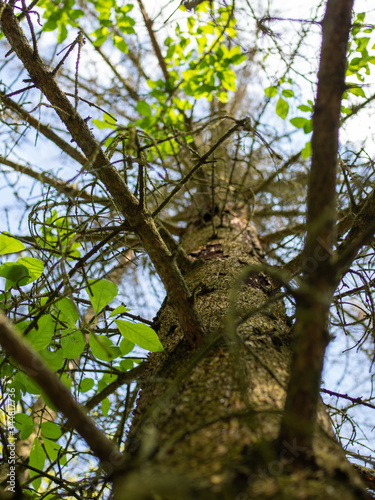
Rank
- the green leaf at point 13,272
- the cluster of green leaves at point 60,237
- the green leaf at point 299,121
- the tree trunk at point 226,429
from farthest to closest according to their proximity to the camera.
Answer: the green leaf at point 299,121 < the green leaf at point 13,272 < the cluster of green leaves at point 60,237 < the tree trunk at point 226,429

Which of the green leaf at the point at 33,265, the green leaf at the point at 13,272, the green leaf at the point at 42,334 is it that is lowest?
the green leaf at the point at 42,334

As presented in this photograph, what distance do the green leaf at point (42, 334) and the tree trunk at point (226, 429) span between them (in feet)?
1.03

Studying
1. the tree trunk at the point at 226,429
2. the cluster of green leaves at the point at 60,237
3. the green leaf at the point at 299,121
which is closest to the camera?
the tree trunk at the point at 226,429

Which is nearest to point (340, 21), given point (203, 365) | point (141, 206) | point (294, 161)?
point (141, 206)

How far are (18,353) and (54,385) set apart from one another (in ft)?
0.27

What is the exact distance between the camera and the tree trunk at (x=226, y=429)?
0.56m

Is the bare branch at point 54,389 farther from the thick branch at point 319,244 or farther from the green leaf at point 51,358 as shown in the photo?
the green leaf at point 51,358

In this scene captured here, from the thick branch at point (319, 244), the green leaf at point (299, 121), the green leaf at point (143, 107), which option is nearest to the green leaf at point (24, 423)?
the thick branch at point (319, 244)

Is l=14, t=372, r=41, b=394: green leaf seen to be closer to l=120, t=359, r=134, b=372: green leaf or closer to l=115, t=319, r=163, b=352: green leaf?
l=120, t=359, r=134, b=372: green leaf

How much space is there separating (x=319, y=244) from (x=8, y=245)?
0.95 m

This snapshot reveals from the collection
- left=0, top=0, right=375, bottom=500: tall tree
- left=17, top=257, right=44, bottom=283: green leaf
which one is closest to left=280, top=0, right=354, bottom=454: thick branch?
left=0, top=0, right=375, bottom=500: tall tree

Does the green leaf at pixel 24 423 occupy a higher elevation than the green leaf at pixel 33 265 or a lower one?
lower

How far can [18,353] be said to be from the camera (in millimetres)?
662

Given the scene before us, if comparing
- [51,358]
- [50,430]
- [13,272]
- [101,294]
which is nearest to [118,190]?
[101,294]
